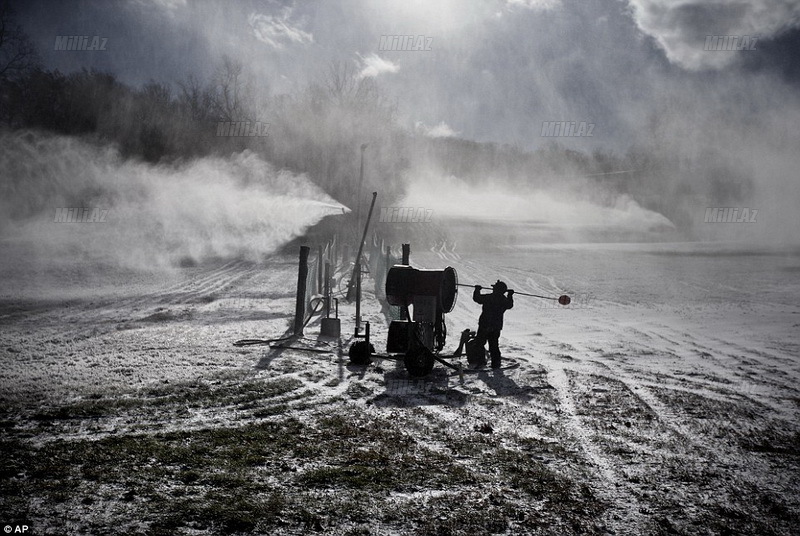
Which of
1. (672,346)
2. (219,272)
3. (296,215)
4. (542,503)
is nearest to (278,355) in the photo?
(542,503)

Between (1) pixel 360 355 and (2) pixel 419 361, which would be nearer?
(2) pixel 419 361

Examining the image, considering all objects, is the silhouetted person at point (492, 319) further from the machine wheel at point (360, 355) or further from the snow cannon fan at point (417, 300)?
the machine wheel at point (360, 355)

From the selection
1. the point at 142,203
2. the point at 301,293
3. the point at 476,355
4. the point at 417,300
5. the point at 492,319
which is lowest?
the point at 476,355

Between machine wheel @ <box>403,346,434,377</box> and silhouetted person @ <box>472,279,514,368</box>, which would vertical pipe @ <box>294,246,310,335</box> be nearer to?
machine wheel @ <box>403,346,434,377</box>

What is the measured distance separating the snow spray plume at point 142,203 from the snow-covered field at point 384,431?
21748 mm

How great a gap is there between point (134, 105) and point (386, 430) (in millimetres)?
58008

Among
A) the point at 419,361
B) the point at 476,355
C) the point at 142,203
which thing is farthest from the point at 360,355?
the point at 142,203

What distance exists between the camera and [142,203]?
40.7 metres

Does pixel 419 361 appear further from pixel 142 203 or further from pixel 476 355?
pixel 142 203

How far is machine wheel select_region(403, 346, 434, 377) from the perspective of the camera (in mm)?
10383

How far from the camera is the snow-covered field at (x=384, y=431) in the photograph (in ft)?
16.5

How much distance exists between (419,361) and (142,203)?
36.4 meters

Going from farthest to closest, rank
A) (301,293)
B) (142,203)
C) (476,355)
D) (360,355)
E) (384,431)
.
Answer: (142,203) → (301,293) → (476,355) → (360,355) → (384,431)

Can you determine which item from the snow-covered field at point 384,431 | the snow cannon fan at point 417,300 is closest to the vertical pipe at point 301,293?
the snow-covered field at point 384,431
